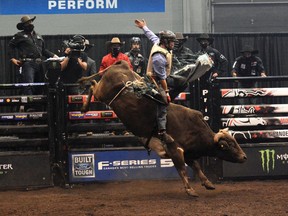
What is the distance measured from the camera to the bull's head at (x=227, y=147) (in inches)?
290

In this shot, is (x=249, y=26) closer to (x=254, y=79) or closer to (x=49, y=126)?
(x=254, y=79)

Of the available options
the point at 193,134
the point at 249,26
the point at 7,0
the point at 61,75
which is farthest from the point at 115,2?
the point at 193,134

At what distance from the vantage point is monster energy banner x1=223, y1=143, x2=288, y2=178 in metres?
8.45

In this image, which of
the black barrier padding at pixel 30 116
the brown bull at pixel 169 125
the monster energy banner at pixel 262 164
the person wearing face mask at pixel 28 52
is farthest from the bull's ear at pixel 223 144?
the person wearing face mask at pixel 28 52

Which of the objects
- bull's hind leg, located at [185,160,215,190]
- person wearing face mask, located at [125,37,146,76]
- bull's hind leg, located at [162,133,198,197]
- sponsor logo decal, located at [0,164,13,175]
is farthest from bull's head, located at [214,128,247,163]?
sponsor logo decal, located at [0,164,13,175]

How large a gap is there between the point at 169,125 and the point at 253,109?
188 centimetres

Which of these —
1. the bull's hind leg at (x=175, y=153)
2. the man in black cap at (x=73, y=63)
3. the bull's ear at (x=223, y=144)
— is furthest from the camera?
the man in black cap at (x=73, y=63)

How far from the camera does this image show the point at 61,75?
8969 millimetres

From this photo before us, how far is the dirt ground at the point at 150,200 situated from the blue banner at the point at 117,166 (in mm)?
111

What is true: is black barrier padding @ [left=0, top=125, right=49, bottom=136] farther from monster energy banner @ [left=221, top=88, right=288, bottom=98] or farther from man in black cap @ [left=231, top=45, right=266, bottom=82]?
man in black cap @ [left=231, top=45, right=266, bottom=82]

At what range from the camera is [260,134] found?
8.54 metres

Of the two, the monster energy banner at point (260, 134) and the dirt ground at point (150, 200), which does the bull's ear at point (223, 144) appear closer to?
the dirt ground at point (150, 200)

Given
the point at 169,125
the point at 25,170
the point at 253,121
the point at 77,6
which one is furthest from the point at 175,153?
the point at 77,6

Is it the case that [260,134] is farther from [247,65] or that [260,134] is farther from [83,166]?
[83,166]
